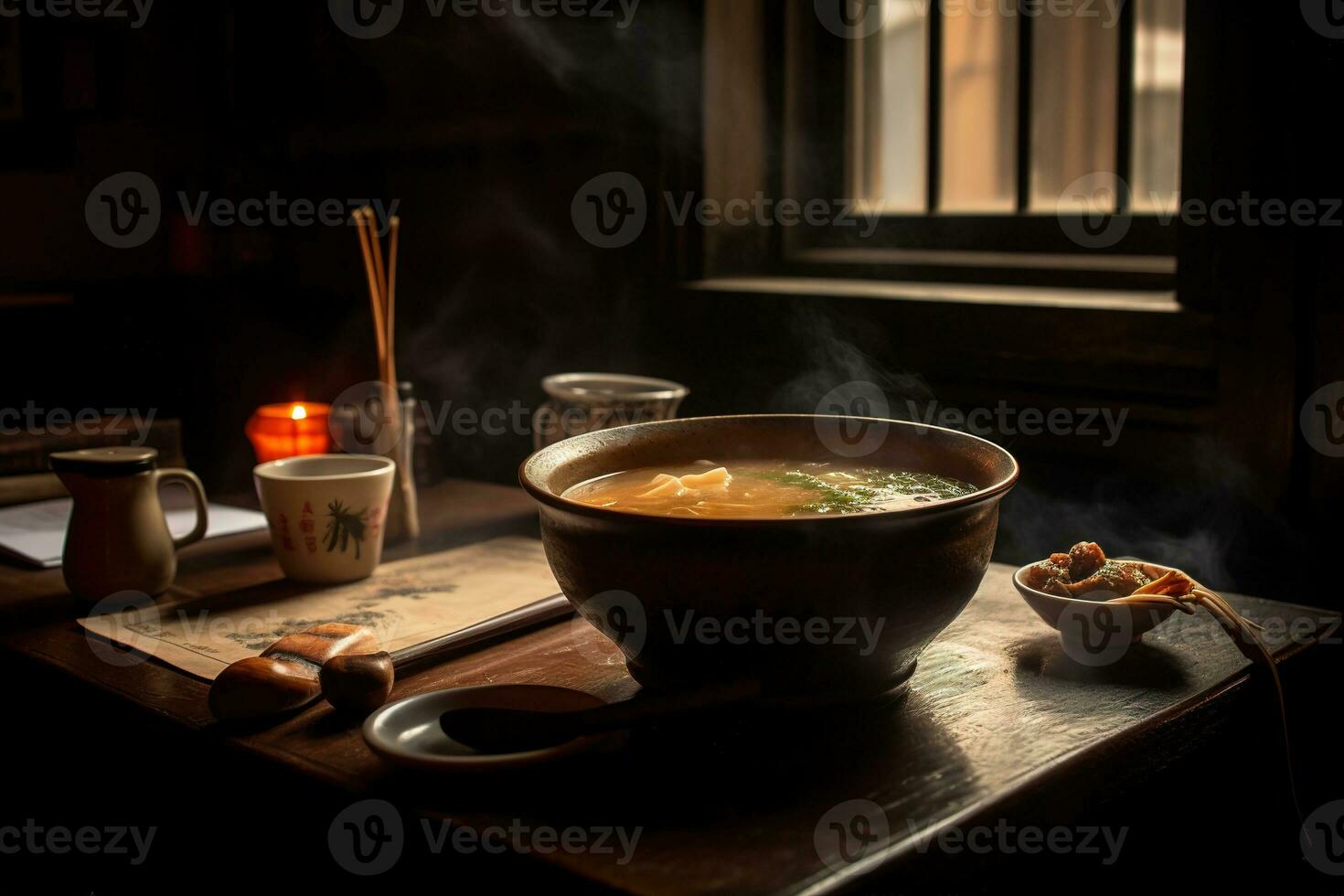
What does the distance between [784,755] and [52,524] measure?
4.85ft

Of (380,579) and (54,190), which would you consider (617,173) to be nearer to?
(380,579)

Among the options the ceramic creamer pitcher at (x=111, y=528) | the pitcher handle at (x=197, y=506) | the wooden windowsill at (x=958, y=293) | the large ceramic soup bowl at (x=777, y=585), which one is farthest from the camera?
the wooden windowsill at (x=958, y=293)

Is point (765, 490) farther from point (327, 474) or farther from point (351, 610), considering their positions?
point (327, 474)

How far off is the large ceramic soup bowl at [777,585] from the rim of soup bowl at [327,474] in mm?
574

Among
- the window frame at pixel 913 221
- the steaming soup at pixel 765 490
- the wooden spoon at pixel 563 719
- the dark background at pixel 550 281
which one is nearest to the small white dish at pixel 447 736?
the wooden spoon at pixel 563 719

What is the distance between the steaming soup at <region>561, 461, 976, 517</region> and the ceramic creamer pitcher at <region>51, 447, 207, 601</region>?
64cm

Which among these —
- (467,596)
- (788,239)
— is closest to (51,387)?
(788,239)

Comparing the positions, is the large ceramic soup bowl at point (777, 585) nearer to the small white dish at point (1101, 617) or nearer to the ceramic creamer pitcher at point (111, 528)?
the small white dish at point (1101, 617)

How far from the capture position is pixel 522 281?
3139mm

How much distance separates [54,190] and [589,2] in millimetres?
1844

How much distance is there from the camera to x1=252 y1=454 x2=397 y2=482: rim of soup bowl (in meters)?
1.65

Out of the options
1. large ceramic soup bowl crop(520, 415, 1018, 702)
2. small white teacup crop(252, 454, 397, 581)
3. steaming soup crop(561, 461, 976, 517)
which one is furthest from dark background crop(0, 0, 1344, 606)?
large ceramic soup bowl crop(520, 415, 1018, 702)

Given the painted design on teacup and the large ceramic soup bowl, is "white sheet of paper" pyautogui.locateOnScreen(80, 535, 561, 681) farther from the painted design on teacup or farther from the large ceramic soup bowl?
the large ceramic soup bowl

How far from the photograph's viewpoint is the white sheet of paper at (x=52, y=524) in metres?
1.82
